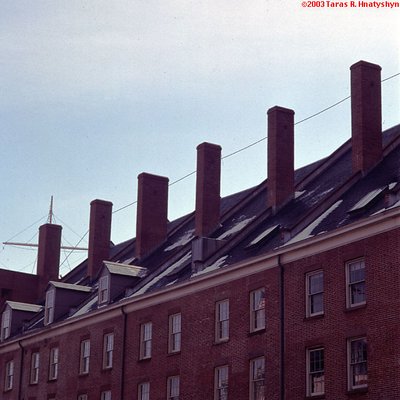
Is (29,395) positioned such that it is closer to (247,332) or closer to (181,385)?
(181,385)

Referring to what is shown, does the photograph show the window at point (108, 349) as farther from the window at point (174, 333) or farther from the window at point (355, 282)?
the window at point (355, 282)

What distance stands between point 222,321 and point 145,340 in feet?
20.8

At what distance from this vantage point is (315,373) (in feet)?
120

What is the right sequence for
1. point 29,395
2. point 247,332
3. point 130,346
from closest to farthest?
point 247,332 → point 130,346 → point 29,395

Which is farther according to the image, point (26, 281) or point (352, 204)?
point (26, 281)

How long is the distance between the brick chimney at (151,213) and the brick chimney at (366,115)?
711 inches

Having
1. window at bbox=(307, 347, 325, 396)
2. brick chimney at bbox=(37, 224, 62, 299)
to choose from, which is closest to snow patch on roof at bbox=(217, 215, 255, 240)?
window at bbox=(307, 347, 325, 396)

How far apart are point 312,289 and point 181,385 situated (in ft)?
29.9

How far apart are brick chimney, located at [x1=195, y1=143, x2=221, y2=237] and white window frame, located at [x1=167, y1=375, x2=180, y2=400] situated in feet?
31.1

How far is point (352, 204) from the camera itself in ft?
128

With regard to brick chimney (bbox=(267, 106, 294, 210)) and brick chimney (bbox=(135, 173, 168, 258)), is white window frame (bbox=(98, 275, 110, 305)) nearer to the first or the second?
brick chimney (bbox=(135, 173, 168, 258))

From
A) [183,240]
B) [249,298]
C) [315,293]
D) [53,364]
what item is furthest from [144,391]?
[315,293]

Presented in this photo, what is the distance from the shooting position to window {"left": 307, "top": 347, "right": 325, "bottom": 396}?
3619 centimetres

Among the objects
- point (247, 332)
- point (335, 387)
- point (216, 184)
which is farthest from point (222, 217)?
point (335, 387)
